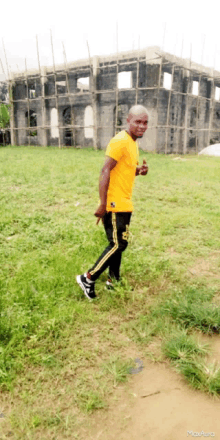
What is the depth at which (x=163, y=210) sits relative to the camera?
6.83 meters

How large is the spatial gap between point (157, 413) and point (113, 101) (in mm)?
21908

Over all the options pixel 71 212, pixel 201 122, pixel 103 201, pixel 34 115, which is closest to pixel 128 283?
pixel 103 201

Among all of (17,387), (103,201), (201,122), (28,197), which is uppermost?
(201,122)

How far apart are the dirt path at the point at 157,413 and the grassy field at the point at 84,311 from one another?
83 millimetres

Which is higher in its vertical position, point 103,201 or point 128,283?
point 103,201

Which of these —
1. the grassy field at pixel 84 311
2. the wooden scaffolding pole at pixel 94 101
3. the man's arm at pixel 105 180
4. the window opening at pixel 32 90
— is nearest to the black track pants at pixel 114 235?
the man's arm at pixel 105 180

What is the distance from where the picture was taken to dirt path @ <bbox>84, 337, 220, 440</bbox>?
1.96 meters

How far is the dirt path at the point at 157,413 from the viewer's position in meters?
1.96

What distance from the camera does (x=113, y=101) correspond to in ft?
71.8

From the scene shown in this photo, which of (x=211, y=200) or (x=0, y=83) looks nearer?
(x=211, y=200)

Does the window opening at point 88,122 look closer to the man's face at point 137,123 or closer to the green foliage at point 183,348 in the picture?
the man's face at point 137,123

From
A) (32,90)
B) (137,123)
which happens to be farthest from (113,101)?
(137,123)

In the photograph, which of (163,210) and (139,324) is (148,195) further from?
(139,324)

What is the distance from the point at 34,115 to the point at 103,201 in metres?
26.7
